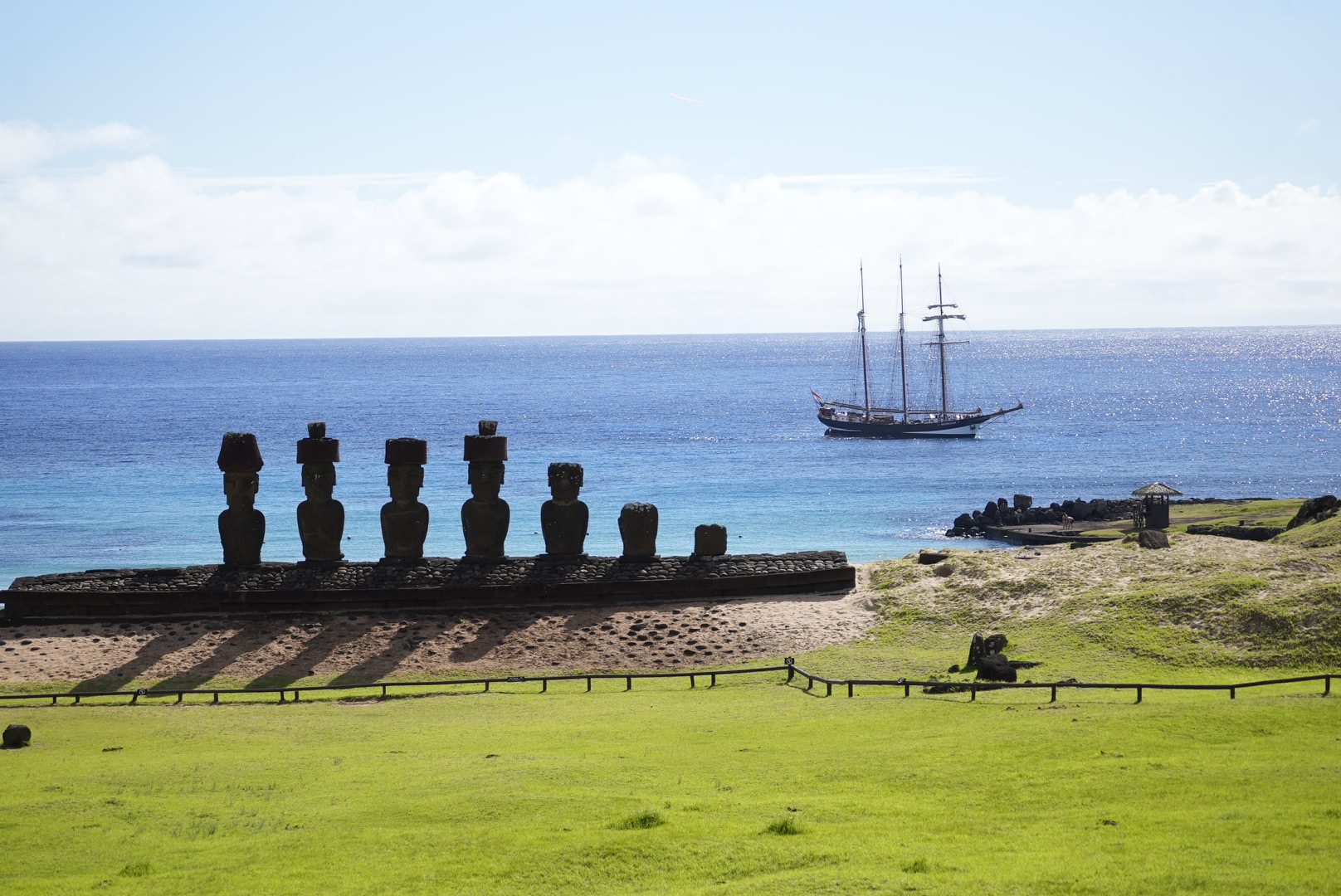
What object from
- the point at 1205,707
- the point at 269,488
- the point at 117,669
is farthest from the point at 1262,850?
the point at 269,488

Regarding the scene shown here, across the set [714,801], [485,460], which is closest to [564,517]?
[485,460]

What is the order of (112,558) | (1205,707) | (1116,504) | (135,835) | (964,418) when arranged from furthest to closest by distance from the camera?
(964,418)
(1116,504)
(112,558)
(1205,707)
(135,835)

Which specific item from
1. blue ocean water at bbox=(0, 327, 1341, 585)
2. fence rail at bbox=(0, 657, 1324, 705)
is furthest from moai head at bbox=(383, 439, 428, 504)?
blue ocean water at bbox=(0, 327, 1341, 585)

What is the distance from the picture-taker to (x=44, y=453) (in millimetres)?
119250

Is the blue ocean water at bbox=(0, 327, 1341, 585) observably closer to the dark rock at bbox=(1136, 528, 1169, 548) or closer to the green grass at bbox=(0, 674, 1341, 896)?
the dark rock at bbox=(1136, 528, 1169, 548)

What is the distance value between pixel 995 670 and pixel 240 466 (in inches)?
828

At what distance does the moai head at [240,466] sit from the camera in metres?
37.4

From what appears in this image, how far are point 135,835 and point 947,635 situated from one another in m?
20.4

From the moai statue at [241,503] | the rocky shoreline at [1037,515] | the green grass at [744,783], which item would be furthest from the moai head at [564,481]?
the rocky shoreline at [1037,515]

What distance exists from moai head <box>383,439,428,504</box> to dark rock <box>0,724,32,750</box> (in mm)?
14600

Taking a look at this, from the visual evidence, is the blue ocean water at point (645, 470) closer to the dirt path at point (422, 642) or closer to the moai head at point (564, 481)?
the moai head at point (564, 481)

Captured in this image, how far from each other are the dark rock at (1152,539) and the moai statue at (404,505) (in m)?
19.0

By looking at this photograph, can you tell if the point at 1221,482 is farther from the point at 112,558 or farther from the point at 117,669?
the point at 117,669

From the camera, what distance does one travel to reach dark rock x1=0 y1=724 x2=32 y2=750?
2358 cm
